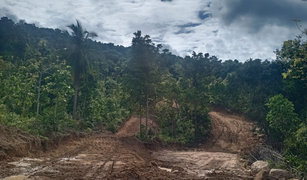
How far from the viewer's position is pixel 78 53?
25281 millimetres

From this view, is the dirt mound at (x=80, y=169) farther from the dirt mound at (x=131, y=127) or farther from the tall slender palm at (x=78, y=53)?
the dirt mound at (x=131, y=127)

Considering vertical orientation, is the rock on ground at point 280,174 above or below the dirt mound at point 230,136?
above

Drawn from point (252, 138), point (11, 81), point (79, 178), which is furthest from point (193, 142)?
point (79, 178)

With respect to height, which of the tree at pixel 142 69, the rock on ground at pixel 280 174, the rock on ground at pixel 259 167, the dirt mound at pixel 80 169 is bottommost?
the rock on ground at pixel 259 167

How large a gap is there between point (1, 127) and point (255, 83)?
83.1ft

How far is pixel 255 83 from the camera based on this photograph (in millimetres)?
28500

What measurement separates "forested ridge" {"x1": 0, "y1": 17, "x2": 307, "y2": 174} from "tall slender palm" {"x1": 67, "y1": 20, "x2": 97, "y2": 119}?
97mm

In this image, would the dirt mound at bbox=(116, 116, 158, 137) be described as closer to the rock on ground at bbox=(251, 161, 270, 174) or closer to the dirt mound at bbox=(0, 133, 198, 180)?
the dirt mound at bbox=(0, 133, 198, 180)

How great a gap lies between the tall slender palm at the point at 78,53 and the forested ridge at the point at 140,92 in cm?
10

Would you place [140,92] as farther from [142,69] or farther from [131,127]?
[131,127]

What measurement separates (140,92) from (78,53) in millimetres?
8067

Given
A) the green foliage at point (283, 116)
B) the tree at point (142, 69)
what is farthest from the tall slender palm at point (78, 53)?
the green foliage at point (283, 116)

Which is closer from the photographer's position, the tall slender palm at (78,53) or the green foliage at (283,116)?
the green foliage at (283,116)

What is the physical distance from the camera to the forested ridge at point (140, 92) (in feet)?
58.7
